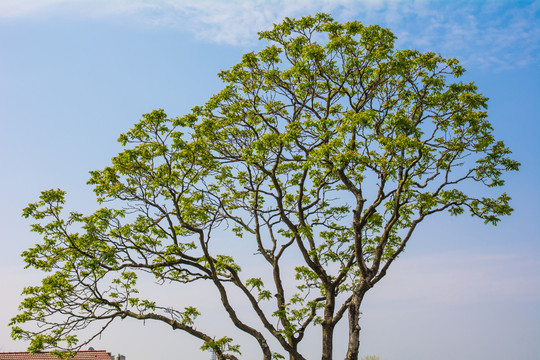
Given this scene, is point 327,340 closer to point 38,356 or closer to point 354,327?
point 354,327

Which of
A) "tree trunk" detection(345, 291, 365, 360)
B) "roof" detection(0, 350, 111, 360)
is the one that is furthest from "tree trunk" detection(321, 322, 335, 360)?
"roof" detection(0, 350, 111, 360)

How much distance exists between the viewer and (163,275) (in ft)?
52.0

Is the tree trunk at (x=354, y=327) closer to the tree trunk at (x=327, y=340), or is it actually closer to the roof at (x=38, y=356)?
the tree trunk at (x=327, y=340)

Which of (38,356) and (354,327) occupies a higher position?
(38,356)

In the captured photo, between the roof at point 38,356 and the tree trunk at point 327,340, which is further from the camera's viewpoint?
the roof at point 38,356

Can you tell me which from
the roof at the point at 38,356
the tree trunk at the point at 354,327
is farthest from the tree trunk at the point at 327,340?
Answer: the roof at the point at 38,356

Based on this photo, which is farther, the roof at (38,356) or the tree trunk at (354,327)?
the roof at (38,356)

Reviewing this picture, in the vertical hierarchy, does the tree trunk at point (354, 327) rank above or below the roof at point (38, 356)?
below

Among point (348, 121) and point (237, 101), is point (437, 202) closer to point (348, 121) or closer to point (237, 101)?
point (348, 121)

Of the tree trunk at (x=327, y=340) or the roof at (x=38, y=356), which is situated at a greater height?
the roof at (x=38, y=356)

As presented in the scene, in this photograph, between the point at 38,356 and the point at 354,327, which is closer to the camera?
the point at 354,327

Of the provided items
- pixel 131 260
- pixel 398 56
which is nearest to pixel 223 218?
pixel 131 260

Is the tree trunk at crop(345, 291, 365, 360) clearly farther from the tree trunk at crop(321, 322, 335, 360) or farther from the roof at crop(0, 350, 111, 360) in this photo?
the roof at crop(0, 350, 111, 360)

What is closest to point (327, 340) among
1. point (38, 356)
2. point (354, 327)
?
point (354, 327)
